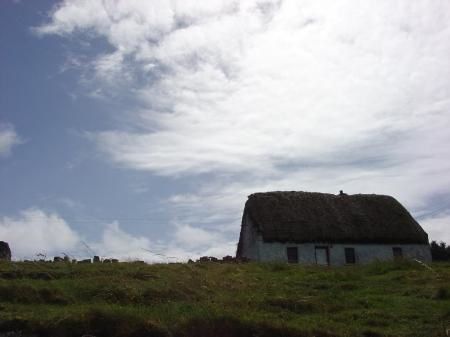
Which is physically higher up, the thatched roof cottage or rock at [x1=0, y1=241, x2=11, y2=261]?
the thatched roof cottage

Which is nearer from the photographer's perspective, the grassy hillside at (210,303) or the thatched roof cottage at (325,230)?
the grassy hillside at (210,303)

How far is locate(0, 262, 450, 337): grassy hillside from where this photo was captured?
448 inches

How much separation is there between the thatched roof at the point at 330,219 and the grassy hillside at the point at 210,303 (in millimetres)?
14256

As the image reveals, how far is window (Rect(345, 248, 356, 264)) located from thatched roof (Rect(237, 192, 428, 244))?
22.8 inches

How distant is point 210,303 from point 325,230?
2201 cm

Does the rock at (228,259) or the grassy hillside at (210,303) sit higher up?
the rock at (228,259)

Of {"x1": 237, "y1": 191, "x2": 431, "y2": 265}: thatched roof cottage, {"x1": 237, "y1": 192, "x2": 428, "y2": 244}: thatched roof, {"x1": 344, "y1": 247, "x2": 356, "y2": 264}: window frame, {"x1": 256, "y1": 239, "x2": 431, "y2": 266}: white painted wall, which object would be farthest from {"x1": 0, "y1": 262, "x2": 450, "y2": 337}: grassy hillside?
{"x1": 344, "y1": 247, "x2": 356, "y2": 264}: window frame

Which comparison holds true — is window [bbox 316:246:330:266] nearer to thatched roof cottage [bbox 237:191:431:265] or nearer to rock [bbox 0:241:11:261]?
thatched roof cottage [bbox 237:191:431:265]

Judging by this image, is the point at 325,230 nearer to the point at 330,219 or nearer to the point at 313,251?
the point at 330,219

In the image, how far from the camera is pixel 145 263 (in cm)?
2175

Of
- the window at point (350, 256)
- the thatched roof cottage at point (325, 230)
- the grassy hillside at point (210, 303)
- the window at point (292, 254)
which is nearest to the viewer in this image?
the grassy hillside at point (210, 303)

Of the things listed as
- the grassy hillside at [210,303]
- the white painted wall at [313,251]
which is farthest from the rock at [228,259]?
the grassy hillside at [210,303]

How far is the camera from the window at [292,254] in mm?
33312

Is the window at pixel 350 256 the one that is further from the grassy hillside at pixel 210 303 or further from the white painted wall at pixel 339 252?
the grassy hillside at pixel 210 303
